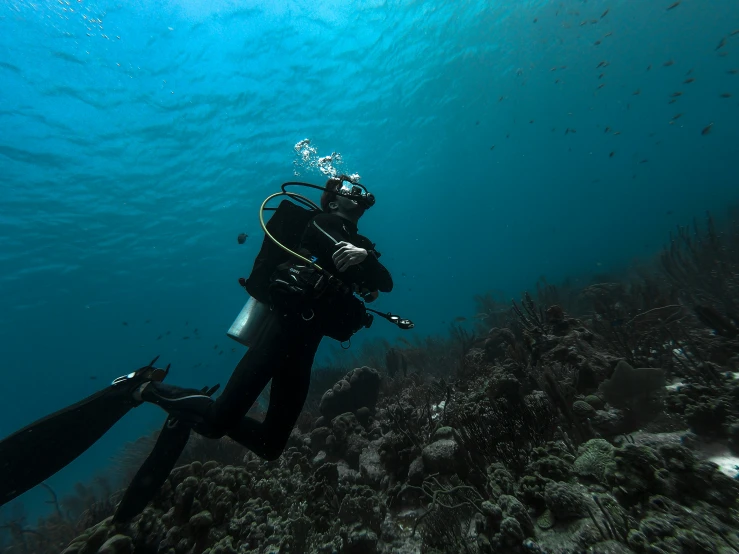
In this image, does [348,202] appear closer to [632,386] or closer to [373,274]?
[373,274]

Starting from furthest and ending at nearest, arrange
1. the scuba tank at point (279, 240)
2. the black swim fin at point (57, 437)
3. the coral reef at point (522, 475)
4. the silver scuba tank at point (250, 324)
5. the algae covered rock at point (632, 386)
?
the silver scuba tank at point (250, 324)
the scuba tank at point (279, 240)
the algae covered rock at point (632, 386)
the black swim fin at point (57, 437)
the coral reef at point (522, 475)

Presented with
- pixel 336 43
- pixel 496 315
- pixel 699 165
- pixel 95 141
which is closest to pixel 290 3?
pixel 336 43

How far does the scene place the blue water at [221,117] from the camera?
16828mm

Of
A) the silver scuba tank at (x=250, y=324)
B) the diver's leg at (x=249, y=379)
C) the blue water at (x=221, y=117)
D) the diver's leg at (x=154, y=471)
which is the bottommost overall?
the diver's leg at (x=154, y=471)

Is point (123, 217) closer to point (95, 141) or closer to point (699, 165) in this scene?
point (95, 141)

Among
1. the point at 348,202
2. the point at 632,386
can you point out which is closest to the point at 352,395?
the point at 348,202

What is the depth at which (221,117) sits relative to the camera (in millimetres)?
20766

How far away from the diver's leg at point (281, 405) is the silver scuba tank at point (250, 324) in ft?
3.78

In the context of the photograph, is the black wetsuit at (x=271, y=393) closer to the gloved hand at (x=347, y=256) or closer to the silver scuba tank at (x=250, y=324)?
the gloved hand at (x=347, y=256)

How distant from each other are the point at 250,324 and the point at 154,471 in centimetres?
195

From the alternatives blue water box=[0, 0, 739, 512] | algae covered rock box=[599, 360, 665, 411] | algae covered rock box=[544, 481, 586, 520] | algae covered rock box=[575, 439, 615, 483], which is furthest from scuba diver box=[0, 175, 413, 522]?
blue water box=[0, 0, 739, 512]

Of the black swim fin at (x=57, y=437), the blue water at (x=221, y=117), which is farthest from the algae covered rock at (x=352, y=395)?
the blue water at (x=221, y=117)

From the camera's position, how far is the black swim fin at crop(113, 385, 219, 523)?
3.45 meters

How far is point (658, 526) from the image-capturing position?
190cm
